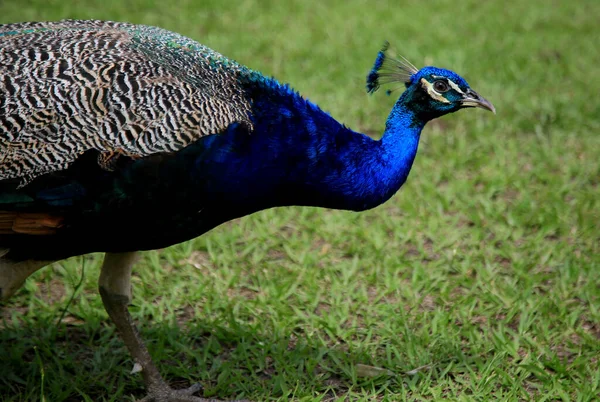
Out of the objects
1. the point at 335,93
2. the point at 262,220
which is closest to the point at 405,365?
the point at 262,220

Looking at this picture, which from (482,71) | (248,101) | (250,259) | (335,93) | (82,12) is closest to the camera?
(248,101)

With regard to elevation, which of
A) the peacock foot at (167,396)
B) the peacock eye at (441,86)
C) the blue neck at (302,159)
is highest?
the peacock eye at (441,86)

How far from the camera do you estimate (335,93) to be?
550cm

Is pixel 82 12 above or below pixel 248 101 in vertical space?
above

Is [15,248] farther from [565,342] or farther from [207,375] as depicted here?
[565,342]

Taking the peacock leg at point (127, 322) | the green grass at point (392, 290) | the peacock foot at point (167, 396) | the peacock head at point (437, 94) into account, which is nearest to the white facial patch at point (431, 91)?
the peacock head at point (437, 94)

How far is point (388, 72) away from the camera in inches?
124

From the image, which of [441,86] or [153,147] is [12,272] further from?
[441,86]

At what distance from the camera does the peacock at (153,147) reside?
8.67 feet

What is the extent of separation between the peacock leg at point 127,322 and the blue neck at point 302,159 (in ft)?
2.22

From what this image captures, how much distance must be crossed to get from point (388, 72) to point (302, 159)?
62 centimetres

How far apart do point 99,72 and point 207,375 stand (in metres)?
1.34

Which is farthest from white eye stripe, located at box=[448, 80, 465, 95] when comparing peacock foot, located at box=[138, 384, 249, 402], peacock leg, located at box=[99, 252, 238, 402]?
peacock foot, located at box=[138, 384, 249, 402]

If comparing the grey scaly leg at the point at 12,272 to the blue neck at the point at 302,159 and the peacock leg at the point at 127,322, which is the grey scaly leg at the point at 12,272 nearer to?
Answer: the peacock leg at the point at 127,322
